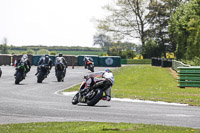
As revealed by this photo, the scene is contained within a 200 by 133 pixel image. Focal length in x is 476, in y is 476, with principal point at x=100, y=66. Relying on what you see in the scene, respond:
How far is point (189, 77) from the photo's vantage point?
2897 centimetres

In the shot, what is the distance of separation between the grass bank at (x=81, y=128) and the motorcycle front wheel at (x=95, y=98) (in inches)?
179

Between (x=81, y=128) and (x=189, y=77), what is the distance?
1819 centimetres

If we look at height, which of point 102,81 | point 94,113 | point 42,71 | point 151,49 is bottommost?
point 94,113

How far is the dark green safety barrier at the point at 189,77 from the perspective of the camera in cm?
2877

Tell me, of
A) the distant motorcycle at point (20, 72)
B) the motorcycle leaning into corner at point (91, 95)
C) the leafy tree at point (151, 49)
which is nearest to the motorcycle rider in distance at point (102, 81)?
the motorcycle leaning into corner at point (91, 95)

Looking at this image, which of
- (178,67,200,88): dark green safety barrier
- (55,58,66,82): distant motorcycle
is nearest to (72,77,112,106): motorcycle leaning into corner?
(178,67,200,88): dark green safety barrier

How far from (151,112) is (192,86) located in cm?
1313

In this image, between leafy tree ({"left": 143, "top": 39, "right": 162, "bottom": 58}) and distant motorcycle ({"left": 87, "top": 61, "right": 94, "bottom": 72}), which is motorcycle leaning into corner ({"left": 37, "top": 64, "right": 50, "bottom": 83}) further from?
leafy tree ({"left": 143, "top": 39, "right": 162, "bottom": 58})

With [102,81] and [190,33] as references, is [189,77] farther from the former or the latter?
[190,33]

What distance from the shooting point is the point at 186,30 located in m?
61.5

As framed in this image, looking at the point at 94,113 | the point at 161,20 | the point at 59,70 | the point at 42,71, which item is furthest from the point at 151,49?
the point at 94,113

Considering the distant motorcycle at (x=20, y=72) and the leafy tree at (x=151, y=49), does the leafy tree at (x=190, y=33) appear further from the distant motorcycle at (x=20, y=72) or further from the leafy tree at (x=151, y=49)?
the leafy tree at (x=151, y=49)

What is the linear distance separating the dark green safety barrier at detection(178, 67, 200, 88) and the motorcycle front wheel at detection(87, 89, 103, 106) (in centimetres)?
1234

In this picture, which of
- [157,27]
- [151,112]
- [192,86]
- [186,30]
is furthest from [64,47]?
[151,112]
